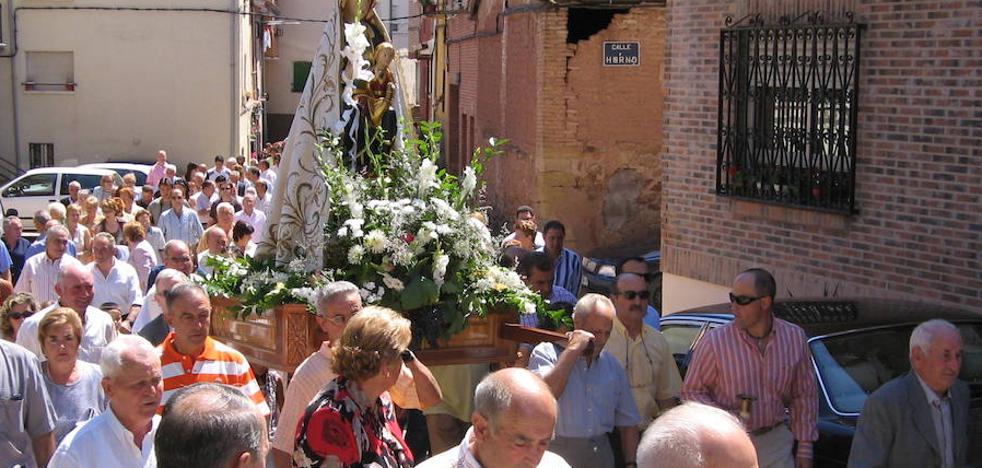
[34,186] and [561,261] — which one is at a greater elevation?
[561,261]

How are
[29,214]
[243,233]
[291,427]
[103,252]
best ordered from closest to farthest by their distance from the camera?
[291,427] < [103,252] < [243,233] < [29,214]

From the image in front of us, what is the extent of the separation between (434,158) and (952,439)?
3.00 meters

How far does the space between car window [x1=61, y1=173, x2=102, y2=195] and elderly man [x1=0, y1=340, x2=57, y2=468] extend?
19.6 metres

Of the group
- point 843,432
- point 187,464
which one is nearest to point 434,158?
point 843,432

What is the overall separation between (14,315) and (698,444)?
5531 millimetres

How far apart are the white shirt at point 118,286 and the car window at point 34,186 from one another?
627 inches

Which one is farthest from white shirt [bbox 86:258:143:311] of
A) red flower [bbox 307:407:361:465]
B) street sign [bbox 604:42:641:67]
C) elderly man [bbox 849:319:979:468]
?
street sign [bbox 604:42:641:67]

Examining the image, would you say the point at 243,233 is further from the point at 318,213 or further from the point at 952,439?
the point at 952,439

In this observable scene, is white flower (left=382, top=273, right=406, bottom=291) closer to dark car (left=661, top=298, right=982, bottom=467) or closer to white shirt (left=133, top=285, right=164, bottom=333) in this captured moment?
dark car (left=661, top=298, right=982, bottom=467)

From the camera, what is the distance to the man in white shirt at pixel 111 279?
10.3 m

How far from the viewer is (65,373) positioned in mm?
6617

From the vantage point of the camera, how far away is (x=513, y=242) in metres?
10.8

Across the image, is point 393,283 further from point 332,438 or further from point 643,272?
point 643,272

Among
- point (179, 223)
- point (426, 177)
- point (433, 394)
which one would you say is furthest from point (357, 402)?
point (179, 223)
